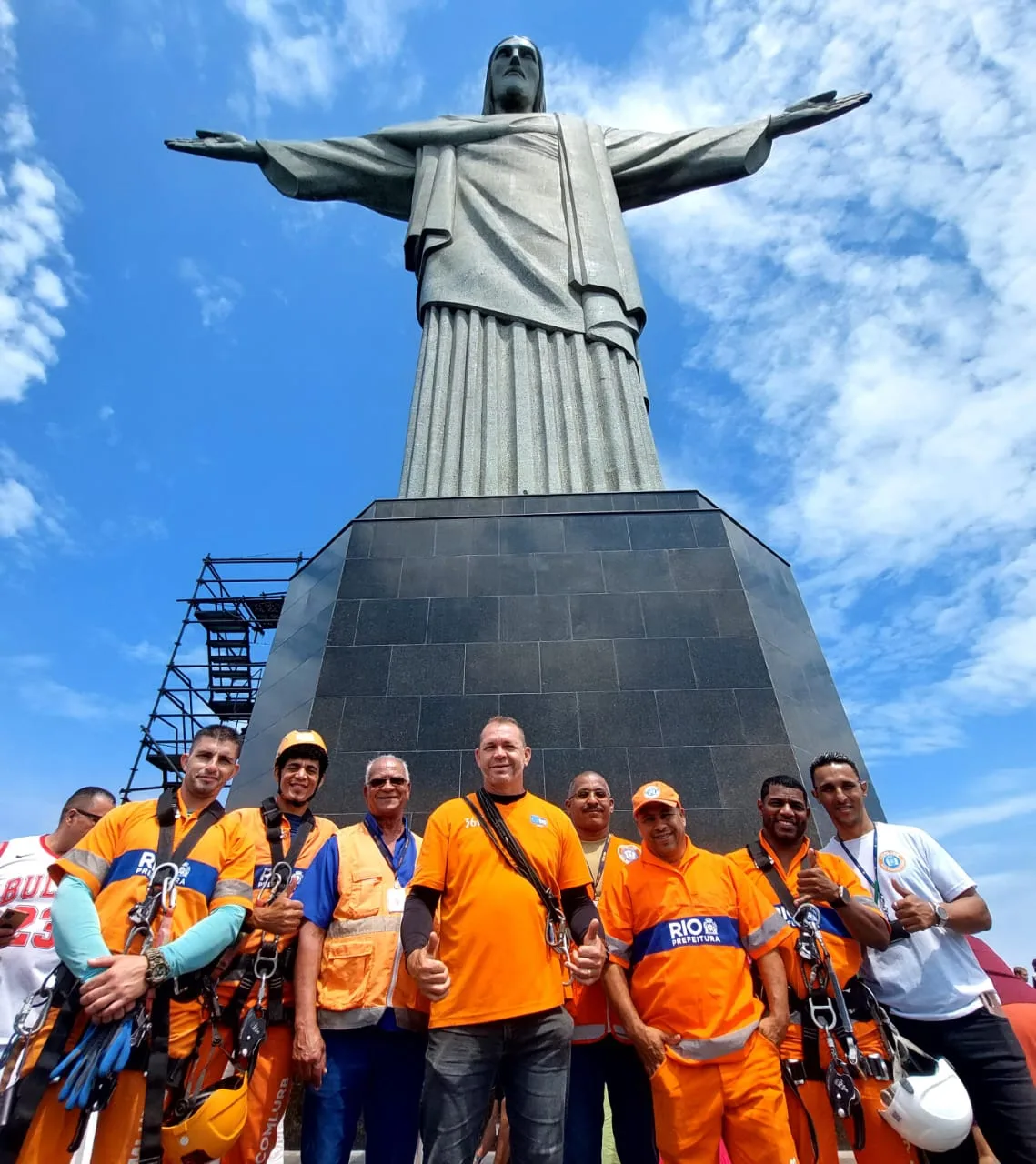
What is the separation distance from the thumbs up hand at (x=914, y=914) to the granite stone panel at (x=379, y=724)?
3.77 m

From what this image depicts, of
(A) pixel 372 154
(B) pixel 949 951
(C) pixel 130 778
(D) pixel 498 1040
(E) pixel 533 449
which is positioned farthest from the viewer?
(C) pixel 130 778

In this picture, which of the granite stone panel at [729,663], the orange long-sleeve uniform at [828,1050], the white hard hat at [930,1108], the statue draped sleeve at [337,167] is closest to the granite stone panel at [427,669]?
the granite stone panel at [729,663]

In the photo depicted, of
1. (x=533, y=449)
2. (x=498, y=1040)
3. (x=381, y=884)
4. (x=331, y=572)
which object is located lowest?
(x=498, y=1040)

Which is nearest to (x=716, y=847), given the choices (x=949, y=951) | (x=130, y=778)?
(x=949, y=951)

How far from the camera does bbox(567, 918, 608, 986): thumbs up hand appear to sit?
2.88 m

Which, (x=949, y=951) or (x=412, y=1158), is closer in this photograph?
(x=412, y=1158)

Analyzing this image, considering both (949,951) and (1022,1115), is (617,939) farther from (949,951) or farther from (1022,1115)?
(1022,1115)

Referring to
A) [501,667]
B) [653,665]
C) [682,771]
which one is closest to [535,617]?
[501,667]

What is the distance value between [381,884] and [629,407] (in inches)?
302

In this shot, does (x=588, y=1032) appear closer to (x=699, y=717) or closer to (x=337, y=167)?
(x=699, y=717)

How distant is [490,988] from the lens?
111 inches

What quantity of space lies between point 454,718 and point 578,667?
1.17 meters

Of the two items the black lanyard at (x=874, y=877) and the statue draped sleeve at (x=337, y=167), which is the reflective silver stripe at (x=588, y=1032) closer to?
the black lanyard at (x=874, y=877)

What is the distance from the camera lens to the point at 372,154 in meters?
12.3
